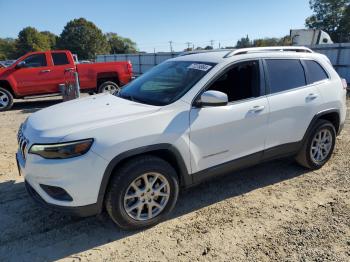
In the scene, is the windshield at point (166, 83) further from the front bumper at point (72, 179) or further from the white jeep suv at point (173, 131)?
the front bumper at point (72, 179)

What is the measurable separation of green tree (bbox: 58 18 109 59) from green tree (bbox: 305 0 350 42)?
4550cm

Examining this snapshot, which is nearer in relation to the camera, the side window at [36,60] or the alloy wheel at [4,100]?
the alloy wheel at [4,100]

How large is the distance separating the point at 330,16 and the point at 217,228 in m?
62.5

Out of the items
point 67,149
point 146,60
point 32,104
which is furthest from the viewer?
point 146,60

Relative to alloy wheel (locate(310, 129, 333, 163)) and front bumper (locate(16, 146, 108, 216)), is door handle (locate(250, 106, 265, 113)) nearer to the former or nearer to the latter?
alloy wheel (locate(310, 129, 333, 163))

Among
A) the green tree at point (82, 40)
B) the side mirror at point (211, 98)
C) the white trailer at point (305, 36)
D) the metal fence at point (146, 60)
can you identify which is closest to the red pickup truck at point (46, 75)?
the side mirror at point (211, 98)

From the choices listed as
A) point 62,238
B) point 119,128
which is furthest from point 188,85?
point 62,238

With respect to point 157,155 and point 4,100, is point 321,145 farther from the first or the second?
point 4,100

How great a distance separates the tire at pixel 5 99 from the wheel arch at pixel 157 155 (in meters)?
8.99

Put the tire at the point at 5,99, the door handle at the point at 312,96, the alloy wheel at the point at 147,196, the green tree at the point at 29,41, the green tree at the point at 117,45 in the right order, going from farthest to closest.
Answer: the green tree at the point at 117,45 < the green tree at the point at 29,41 < the tire at the point at 5,99 < the door handle at the point at 312,96 < the alloy wheel at the point at 147,196

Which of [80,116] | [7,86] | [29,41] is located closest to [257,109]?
[80,116]

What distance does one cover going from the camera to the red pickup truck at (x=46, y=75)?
10.5 metres

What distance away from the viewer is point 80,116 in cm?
321

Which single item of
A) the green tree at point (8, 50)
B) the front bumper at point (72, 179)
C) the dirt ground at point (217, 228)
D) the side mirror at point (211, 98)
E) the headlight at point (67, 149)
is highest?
the green tree at point (8, 50)
